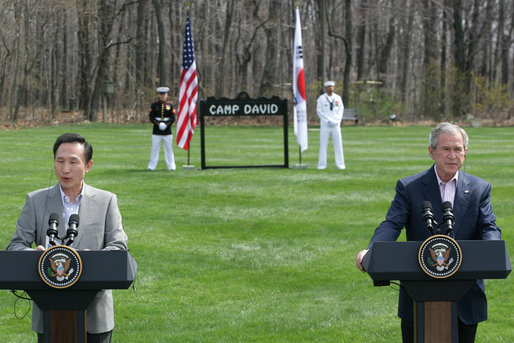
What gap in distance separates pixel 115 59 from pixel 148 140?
33255 millimetres

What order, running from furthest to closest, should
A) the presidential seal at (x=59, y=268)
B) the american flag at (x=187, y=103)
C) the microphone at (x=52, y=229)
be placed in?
the american flag at (x=187, y=103), the microphone at (x=52, y=229), the presidential seal at (x=59, y=268)

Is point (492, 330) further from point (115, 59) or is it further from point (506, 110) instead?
point (115, 59)

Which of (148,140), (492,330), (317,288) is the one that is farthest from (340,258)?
(148,140)

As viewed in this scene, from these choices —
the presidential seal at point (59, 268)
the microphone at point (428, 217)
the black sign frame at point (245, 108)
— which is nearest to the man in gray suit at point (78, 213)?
the presidential seal at point (59, 268)

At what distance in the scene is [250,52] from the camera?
194 ft

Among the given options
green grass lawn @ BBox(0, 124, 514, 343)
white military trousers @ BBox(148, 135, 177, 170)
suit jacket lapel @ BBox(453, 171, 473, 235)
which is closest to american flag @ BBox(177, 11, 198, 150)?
white military trousers @ BBox(148, 135, 177, 170)

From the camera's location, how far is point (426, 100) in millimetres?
54281

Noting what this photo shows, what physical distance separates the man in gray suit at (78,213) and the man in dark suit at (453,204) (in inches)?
64.4

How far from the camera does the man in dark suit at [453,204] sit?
4.80m

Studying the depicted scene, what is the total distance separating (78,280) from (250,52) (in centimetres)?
5585

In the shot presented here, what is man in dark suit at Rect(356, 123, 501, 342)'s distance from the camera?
4.80 meters

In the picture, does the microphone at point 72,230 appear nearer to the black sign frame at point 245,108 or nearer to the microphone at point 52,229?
the microphone at point 52,229

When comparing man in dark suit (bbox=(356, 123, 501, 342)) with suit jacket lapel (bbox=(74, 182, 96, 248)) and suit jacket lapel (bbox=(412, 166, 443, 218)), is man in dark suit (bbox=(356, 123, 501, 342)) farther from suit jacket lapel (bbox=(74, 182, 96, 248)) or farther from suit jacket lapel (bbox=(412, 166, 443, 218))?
suit jacket lapel (bbox=(74, 182, 96, 248))

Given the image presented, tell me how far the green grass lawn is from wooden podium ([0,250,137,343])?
3.25 metres
